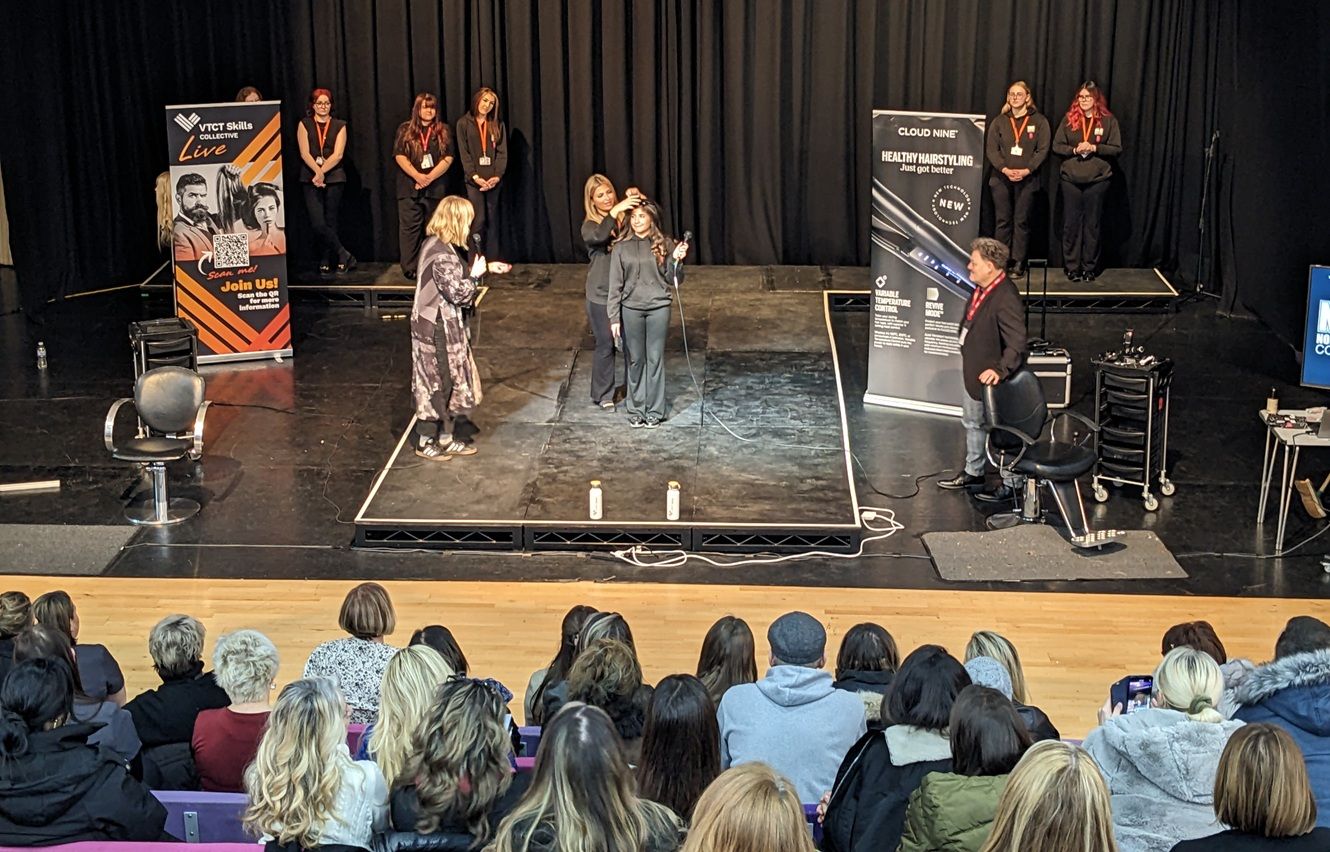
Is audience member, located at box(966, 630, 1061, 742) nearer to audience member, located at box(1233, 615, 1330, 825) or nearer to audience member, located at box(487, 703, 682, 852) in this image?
audience member, located at box(1233, 615, 1330, 825)

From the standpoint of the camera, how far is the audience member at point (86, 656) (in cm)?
572

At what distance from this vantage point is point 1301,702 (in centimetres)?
476

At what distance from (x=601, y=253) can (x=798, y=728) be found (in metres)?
5.78

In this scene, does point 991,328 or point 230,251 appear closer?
point 991,328

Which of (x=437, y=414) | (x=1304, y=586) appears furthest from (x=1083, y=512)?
(x=437, y=414)

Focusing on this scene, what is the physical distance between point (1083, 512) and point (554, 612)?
2.77 metres

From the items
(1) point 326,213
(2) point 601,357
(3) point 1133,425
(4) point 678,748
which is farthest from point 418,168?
(4) point 678,748

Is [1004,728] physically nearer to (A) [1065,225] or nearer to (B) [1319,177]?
(B) [1319,177]

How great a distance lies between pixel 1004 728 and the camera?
4094 millimetres

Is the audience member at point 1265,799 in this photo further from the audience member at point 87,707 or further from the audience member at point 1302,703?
the audience member at point 87,707

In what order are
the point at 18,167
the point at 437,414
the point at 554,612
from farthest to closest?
the point at 18,167 → the point at 437,414 → the point at 554,612

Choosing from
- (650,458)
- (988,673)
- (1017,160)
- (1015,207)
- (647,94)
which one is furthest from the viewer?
(647,94)

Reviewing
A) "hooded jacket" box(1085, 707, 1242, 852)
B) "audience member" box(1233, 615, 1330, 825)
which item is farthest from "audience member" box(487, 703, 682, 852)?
"audience member" box(1233, 615, 1330, 825)

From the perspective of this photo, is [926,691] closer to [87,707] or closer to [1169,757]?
[1169,757]
